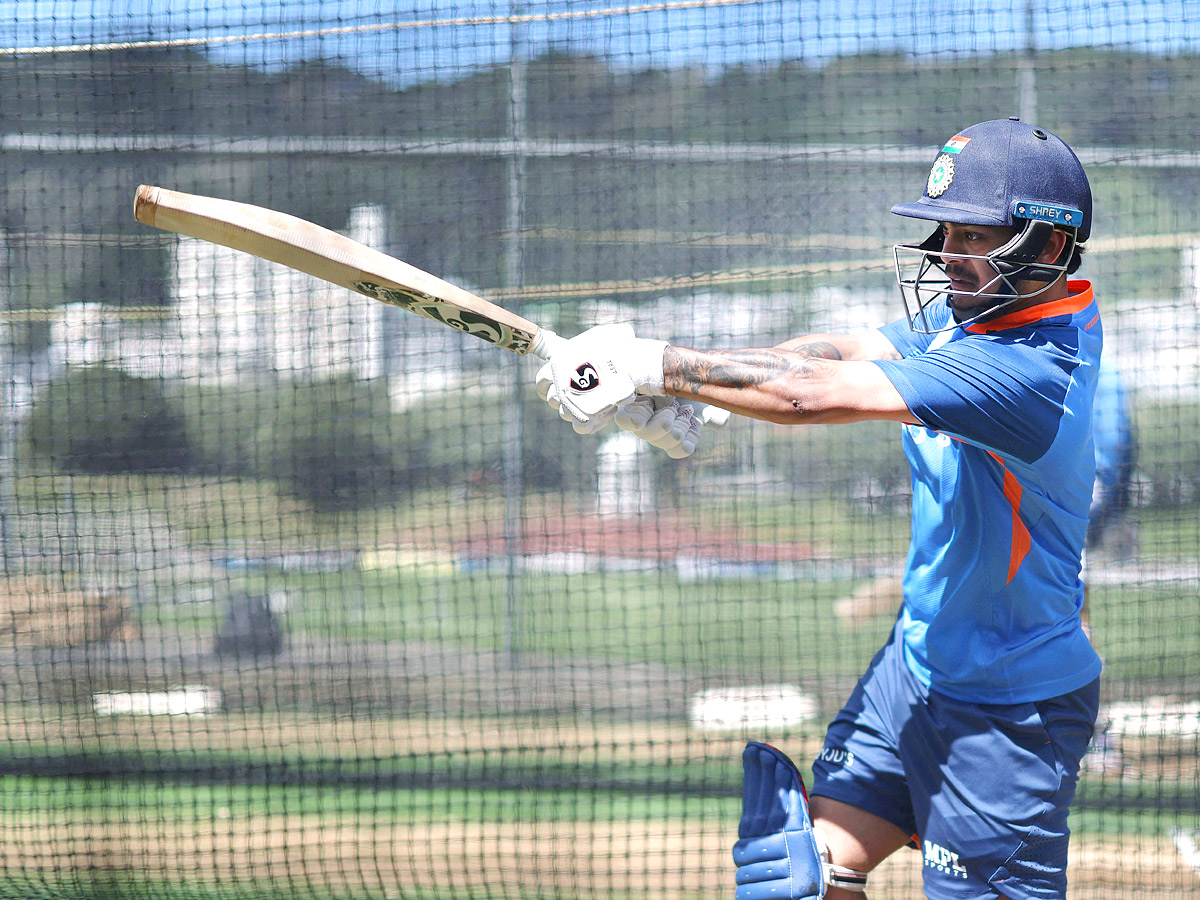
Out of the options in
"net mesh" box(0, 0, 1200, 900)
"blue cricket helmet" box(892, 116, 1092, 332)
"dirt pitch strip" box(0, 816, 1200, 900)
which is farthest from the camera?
"net mesh" box(0, 0, 1200, 900)

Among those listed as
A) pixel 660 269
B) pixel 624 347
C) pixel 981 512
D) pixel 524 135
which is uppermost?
pixel 524 135

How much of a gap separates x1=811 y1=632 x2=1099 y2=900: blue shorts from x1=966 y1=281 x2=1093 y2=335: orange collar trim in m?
0.75

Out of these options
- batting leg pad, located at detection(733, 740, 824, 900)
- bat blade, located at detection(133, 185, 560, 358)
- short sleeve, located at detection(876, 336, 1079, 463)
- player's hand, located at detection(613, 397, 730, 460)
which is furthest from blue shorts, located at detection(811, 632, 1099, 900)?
bat blade, located at detection(133, 185, 560, 358)

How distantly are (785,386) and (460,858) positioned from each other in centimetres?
279

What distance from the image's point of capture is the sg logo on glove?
1890 mm

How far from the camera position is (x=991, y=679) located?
2.02 metres

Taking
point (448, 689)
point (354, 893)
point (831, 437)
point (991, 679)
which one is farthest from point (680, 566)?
point (991, 679)

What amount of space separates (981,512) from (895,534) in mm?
4572

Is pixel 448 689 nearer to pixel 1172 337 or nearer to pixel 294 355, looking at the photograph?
pixel 294 355

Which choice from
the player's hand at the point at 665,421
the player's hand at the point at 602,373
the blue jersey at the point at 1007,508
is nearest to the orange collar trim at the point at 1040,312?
the blue jersey at the point at 1007,508

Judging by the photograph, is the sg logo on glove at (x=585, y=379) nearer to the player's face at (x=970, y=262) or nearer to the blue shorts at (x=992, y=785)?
the player's face at (x=970, y=262)

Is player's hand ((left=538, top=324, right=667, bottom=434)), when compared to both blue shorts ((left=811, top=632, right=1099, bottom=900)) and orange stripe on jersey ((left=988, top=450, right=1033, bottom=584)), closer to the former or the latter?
orange stripe on jersey ((left=988, top=450, right=1033, bottom=584))

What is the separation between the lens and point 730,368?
185cm

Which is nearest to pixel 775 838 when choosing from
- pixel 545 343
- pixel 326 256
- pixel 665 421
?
pixel 665 421
